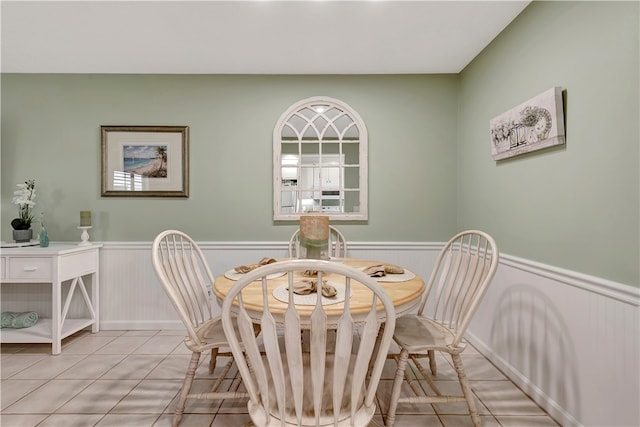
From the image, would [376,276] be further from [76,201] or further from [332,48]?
[76,201]

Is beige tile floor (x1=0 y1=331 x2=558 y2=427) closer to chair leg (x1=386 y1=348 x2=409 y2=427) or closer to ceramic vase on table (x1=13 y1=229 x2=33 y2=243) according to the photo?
chair leg (x1=386 y1=348 x2=409 y2=427)

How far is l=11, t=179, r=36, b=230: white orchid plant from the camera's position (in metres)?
2.66

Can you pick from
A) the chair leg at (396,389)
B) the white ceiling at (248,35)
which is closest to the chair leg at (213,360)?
the chair leg at (396,389)

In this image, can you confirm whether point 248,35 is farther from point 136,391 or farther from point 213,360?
point 136,391

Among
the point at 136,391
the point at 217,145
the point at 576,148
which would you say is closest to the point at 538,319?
the point at 576,148

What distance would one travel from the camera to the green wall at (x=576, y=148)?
130 cm

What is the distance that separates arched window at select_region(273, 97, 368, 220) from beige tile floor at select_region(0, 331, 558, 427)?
55.7 inches

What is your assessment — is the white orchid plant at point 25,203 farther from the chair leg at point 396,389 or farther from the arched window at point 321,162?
the chair leg at point 396,389

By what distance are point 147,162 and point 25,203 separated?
103cm

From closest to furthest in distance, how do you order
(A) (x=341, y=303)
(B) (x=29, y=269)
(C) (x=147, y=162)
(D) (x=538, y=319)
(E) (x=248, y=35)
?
(A) (x=341, y=303)
(D) (x=538, y=319)
(E) (x=248, y=35)
(B) (x=29, y=269)
(C) (x=147, y=162)

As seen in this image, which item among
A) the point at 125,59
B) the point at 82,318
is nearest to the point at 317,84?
the point at 125,59

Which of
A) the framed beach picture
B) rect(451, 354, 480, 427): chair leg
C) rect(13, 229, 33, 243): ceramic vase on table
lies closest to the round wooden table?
rect(451, 354, 480, 427): chair leg

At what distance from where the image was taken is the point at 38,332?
251cm

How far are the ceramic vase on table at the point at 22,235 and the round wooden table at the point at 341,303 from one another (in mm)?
2188
